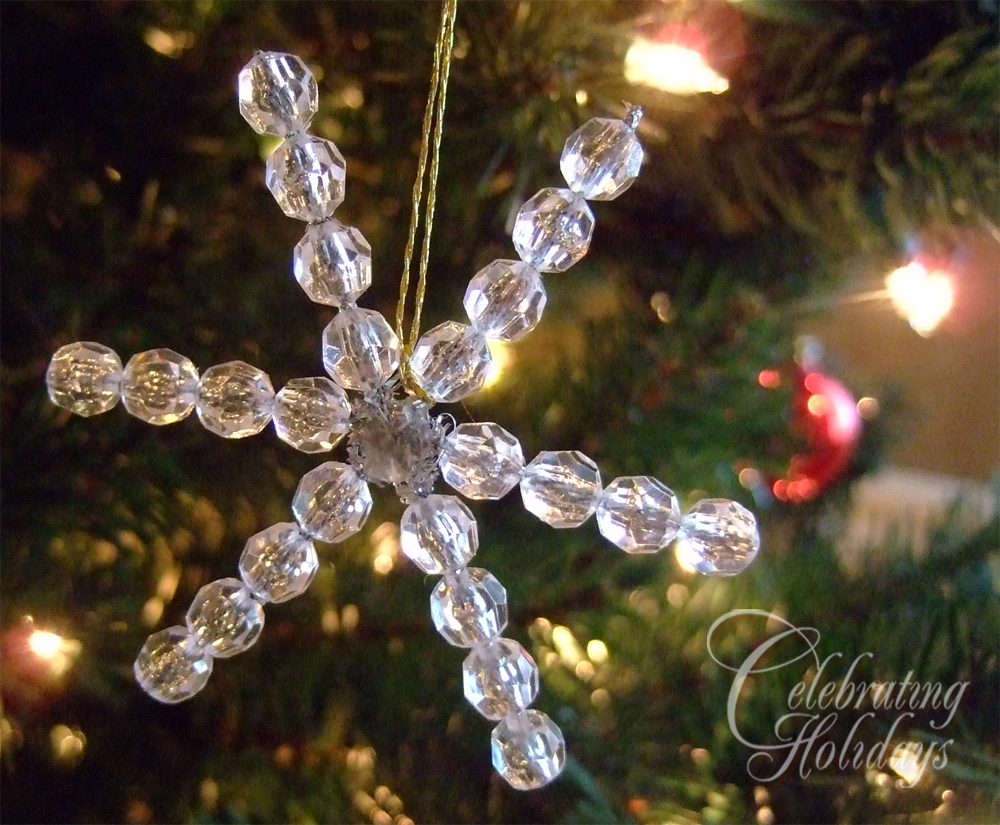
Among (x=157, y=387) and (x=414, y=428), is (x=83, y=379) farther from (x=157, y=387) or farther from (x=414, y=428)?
(x=414, y=428)

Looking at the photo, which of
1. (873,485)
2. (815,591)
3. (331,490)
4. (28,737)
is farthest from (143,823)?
(873,485)

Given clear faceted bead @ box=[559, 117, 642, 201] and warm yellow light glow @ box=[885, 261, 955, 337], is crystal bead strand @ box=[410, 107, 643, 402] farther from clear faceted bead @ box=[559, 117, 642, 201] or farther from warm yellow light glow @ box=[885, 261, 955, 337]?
warm yellow light glow @ box=[885, 261, 955, 337]

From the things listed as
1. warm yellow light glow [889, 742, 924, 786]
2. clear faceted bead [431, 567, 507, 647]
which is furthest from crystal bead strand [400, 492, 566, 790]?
warm yellow light glow [889, 742, 924, 786]

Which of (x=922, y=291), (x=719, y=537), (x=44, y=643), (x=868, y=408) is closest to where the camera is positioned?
(x=719, y=537)

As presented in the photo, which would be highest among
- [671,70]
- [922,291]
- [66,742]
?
[922,291]

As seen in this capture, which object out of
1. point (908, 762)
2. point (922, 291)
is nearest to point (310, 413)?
point (908, 762)
